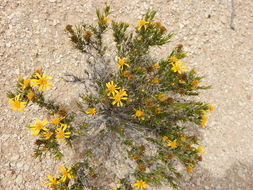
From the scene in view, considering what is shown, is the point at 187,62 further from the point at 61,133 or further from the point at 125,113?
the point at 61,133

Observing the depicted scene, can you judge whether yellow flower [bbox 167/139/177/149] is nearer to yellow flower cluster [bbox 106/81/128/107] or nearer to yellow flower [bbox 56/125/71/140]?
yellow flower cluster [bbox 106/81/128/107]

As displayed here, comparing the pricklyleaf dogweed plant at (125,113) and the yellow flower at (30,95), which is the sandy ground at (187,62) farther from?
the yellow flower at (30,95)

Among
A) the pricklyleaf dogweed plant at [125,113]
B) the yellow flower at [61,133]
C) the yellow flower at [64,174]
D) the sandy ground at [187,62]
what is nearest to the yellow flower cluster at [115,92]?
the pricklyleaf dogweed plant at [125,113]

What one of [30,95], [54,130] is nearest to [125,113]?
[54,130]

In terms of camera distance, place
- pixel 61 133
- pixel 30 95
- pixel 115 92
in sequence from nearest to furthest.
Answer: pixel 30 95
pixel 61 133
pixel 115 92

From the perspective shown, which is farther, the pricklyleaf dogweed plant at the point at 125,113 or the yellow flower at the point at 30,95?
the pricklyleaf dogweed plant at the point at 125,113

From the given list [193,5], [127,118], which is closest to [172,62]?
[127,118]

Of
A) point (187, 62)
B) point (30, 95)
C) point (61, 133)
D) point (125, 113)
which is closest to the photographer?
point (30, 95)

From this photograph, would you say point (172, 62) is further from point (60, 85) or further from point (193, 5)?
point (193, 5)
